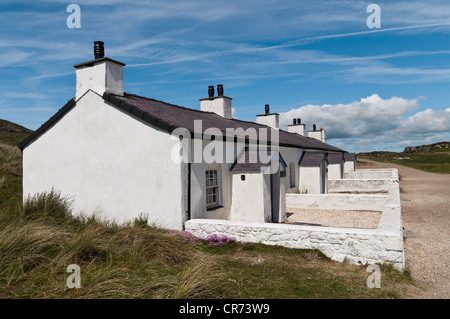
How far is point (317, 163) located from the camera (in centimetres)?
1931

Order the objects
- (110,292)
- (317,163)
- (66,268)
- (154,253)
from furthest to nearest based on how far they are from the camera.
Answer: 1. (317,163)
2. (154,253)
3. (66,268)
4. (110,292)

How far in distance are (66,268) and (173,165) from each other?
13.6ft

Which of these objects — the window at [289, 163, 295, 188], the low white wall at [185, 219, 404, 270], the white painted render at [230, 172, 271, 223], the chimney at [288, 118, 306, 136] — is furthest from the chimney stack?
the low white wall at [185, 219, 404, 270]

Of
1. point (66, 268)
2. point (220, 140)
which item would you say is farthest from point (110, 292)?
point (220, 140)

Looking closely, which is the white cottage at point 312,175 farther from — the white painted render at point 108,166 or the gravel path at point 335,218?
the white painted render at point 108,166

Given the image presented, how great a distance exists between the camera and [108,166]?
33.8ft

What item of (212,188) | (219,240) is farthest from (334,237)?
(212,188)

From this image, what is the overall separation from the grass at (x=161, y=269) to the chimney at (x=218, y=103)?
10.7 metres

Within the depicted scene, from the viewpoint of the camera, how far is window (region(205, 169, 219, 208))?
421 inches

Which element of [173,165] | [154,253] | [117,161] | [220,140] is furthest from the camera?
[220,140]

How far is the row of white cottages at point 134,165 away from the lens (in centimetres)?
932

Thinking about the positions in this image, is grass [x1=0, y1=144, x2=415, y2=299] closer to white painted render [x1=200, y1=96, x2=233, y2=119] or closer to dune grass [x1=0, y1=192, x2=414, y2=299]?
dune grass [x1=0, y1=192, x2=414, y2=299]

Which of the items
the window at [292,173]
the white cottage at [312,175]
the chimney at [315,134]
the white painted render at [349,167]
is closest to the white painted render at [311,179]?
the white cottage at [312,175]
